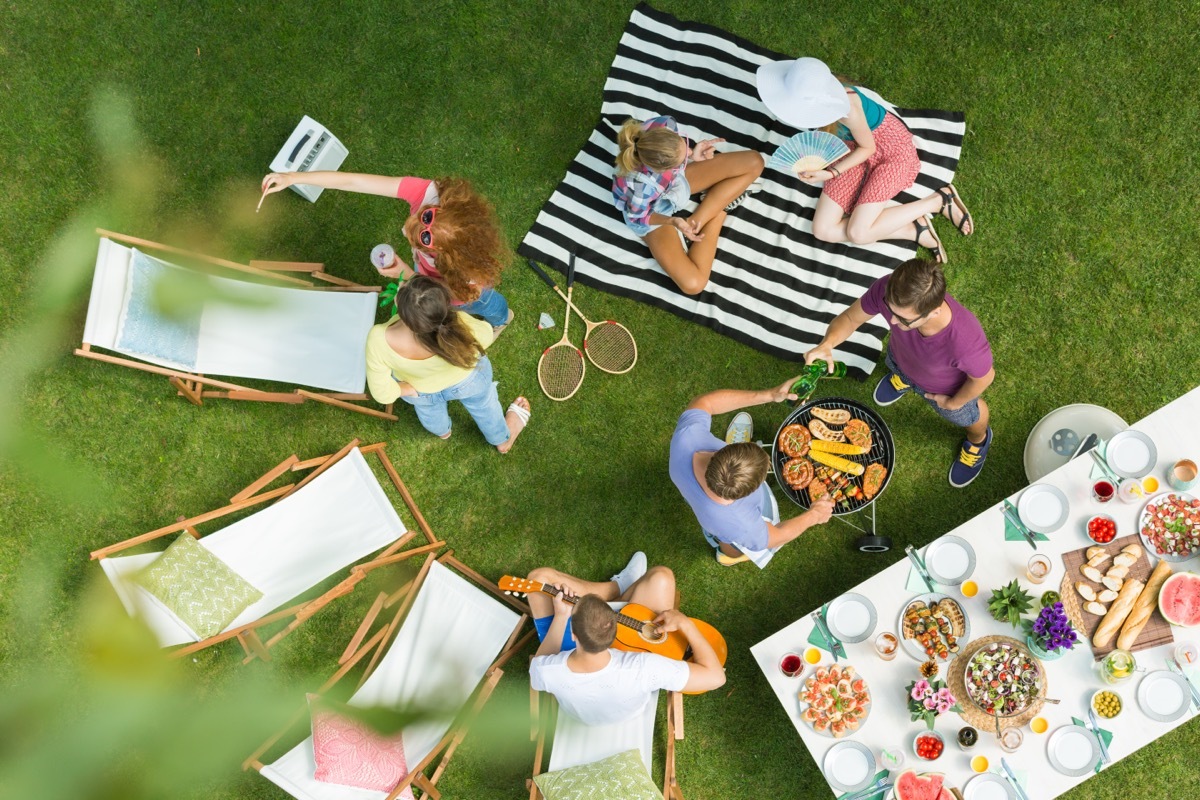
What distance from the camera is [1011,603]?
12.4 feet

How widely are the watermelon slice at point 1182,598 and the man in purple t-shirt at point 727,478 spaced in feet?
5.03

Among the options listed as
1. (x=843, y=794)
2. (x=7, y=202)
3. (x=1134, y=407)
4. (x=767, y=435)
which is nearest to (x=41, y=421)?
(x=7, y=202)

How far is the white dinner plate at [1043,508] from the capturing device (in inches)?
154

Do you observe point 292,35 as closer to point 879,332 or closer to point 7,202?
point 7,202

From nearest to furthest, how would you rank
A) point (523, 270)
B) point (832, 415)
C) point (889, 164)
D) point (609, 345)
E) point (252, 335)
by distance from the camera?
point (832, 415), point (252, 335), point (889, 164), point (609, 345), point (523, 270)

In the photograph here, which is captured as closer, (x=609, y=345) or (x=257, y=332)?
(x=257, y=332)

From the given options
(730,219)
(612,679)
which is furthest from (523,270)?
(612,679)

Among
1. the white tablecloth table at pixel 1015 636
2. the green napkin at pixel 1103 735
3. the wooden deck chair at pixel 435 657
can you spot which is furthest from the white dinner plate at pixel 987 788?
the wooden deck chair at pixel 435 657

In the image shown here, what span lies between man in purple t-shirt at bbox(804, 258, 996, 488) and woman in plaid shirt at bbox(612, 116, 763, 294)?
1.13m

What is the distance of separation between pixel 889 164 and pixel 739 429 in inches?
72.7

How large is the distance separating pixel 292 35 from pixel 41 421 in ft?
9.63

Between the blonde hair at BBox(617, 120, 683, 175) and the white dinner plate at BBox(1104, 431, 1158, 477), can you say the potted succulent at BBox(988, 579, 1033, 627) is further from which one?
the blonde hair at BBox(617, 120, 683, 175)

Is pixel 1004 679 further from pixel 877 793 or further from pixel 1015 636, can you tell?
pixel 877 793

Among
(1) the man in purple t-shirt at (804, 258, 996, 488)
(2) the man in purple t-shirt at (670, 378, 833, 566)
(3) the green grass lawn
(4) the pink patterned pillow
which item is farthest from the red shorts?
(4) the pink patterned pillow
